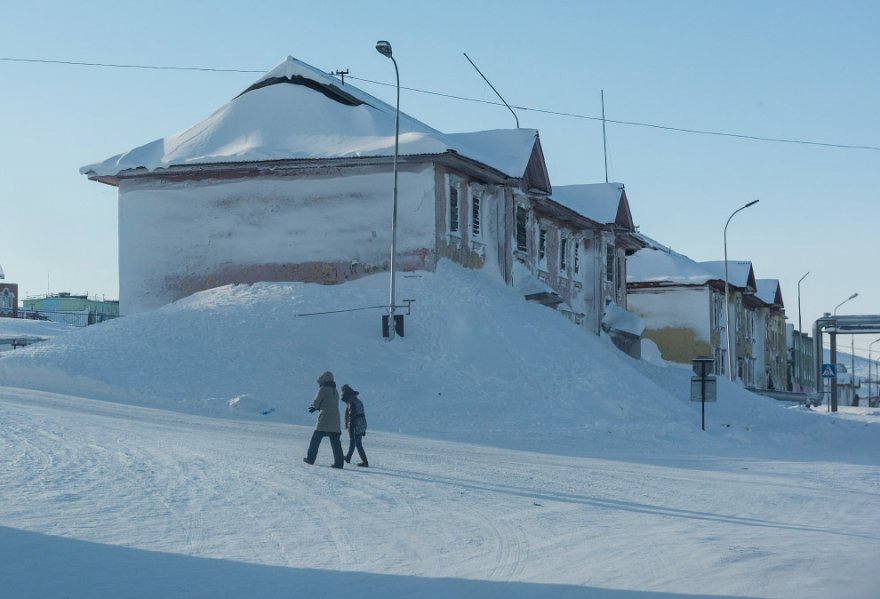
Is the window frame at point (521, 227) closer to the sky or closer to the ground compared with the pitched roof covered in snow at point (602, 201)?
closer to the ground

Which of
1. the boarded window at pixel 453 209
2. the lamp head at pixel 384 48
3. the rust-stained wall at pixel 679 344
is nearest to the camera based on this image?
the lamp head at pixel 384 48

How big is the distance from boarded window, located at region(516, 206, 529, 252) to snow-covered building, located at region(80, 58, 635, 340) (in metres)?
0.13

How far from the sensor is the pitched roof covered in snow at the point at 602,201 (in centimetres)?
4638

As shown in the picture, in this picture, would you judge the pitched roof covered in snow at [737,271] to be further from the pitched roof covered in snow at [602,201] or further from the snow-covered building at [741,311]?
the pitched roof covered in snow at [602,201]

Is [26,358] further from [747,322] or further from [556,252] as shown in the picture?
[747,322]

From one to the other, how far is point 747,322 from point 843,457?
4784 centimetres

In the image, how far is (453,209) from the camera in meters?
35.2

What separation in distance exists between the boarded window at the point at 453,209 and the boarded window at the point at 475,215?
123 cm

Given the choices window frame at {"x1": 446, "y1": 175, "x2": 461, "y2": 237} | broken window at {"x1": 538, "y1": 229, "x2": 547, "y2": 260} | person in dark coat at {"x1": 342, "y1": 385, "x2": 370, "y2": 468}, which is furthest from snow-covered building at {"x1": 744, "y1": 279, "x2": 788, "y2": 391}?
Result: person in dark coat at {"x1": 342, "y1": 385, "x2": 370, "y2": 468}

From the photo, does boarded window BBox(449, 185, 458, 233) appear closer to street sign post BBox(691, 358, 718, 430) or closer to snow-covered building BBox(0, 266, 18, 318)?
street sign post BBox(691, 358, 718, 430)

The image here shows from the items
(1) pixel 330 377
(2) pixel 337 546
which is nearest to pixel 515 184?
(1) pixel 330 377

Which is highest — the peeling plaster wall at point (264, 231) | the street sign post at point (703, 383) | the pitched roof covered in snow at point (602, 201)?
the pitched roof covered in snow at point (602, 201)

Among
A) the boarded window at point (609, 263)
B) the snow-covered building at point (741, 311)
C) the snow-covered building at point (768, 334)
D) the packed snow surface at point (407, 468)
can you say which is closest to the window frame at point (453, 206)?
the packed snow surface at point (407, 468)

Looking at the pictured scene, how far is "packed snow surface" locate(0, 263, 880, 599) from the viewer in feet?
33.8
